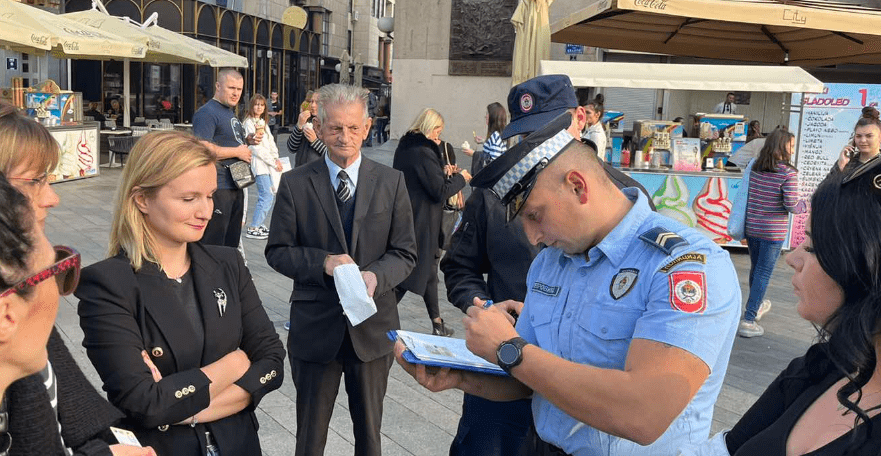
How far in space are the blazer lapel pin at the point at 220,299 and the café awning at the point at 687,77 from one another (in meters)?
7.45

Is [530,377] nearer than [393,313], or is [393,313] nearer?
[530,377]

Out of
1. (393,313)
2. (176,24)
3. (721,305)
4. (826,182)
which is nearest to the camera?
(826,182)

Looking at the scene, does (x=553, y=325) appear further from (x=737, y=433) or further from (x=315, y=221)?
(x=315, y=221)

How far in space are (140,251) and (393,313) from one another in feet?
4.91

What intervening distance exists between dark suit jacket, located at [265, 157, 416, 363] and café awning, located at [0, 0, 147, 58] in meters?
9.44

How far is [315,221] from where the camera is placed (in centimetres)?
369

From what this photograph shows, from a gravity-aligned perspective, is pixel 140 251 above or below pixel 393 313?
above

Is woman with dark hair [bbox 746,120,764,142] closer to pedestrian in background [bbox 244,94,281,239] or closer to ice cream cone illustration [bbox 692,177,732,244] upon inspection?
ice cream cone illustration [bbox 692,177,732,244]

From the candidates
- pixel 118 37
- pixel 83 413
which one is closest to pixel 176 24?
pixel 118 37

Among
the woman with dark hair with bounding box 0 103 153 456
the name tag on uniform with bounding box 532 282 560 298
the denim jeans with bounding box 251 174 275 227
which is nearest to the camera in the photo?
the woman with dark hair with bounding box 0 103 153 456

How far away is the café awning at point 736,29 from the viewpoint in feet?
29.6

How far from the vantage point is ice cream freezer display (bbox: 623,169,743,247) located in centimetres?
1032

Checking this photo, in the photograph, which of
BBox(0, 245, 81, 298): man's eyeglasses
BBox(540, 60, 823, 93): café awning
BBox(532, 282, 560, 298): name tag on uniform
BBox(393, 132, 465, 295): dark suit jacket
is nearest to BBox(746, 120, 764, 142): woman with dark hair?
BBox(540, 60, 823, 93): café awning

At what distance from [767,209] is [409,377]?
3761 mm
